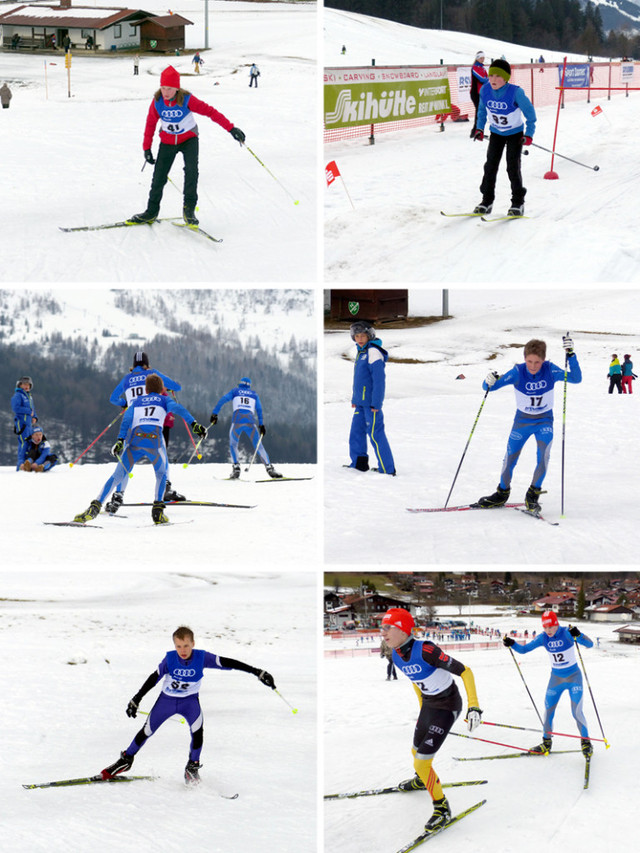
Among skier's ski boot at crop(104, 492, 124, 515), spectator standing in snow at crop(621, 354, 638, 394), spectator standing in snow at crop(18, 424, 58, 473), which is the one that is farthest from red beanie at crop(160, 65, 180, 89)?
spectator standing in snow at crop(621, 354, 638, 394)

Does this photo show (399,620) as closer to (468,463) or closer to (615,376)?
(468,463)

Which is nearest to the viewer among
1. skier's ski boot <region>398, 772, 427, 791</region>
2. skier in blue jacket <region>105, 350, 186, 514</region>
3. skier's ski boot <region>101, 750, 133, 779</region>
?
skier's ski boot <region>101, 750, 133, 779</region>

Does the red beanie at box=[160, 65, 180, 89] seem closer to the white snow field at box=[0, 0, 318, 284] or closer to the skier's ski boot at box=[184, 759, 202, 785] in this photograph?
the white snow field at box=[0, 0, 318, 284]

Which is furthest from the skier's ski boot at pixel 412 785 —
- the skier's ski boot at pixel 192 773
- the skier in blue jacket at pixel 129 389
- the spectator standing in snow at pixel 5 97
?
the spectator standing in snow at pixel 5 97

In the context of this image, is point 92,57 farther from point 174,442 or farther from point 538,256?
point 538,256

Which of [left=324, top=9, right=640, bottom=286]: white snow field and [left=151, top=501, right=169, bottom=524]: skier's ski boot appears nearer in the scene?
[left=151, top=501, right=169, bottom=524]: skier's ski boot

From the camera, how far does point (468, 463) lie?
29.2 feet

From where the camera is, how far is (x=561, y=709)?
8.43 m

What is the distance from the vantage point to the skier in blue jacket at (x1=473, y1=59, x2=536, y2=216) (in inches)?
342

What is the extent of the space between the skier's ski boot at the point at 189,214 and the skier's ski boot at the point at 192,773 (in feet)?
18.6

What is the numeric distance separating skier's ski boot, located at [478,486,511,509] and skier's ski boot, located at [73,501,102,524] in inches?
129

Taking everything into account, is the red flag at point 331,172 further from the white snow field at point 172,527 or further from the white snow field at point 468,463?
the white snow field at point 172,527

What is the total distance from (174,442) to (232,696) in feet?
52.2

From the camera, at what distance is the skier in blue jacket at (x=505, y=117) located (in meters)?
8.70
